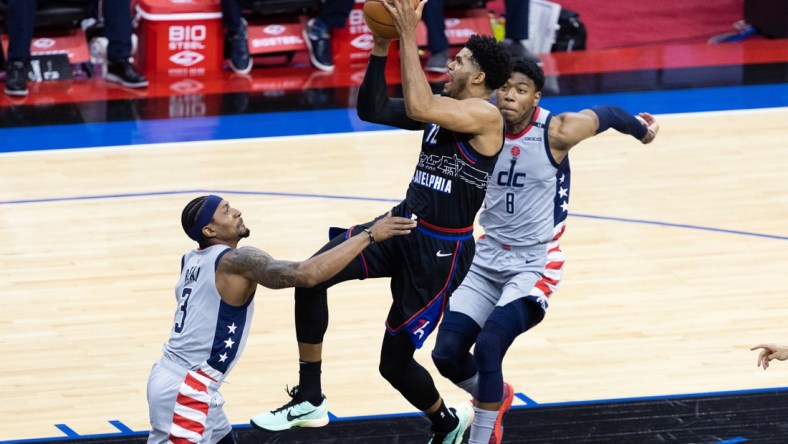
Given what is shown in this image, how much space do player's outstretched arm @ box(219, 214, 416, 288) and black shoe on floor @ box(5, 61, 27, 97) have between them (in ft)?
26.5

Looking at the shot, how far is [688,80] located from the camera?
1418 centimetres

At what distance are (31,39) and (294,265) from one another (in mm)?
8642

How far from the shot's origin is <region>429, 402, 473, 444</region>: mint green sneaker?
6707 mm

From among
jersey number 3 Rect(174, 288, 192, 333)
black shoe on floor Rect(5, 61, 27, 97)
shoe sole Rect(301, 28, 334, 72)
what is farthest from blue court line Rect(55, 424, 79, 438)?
shoe sole Rect(301, 28, 334, 72)

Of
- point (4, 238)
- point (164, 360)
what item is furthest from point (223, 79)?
point (164, 360)

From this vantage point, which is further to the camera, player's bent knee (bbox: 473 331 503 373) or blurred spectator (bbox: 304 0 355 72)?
blurred spectator (bbox: 304 0 355 72)

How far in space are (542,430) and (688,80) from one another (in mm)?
7900

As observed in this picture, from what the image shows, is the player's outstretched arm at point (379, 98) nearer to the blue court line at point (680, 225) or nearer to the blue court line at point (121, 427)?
the blue court line at point (121, 427)

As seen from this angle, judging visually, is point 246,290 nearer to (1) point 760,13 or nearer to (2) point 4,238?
(2) point 4,238

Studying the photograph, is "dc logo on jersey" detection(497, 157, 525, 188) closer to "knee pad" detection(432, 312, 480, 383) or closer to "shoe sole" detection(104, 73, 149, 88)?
"knee pad" detection(432, 312, 480, 383)

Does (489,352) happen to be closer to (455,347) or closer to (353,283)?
(455,347)

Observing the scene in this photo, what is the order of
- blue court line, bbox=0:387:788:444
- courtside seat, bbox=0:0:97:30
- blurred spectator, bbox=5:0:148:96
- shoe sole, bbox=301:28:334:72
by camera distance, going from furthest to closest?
shoe sole, bbox=301:28:334:72 → courtside seat, bbox=0:0:97:30 → blurred spectator, bbox=5:0:148:96 → blue court line, bbox=0:387:788:444

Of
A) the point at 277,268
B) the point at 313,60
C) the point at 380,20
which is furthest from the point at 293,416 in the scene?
the point at 313,60

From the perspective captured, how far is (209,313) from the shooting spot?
18.6 ft
